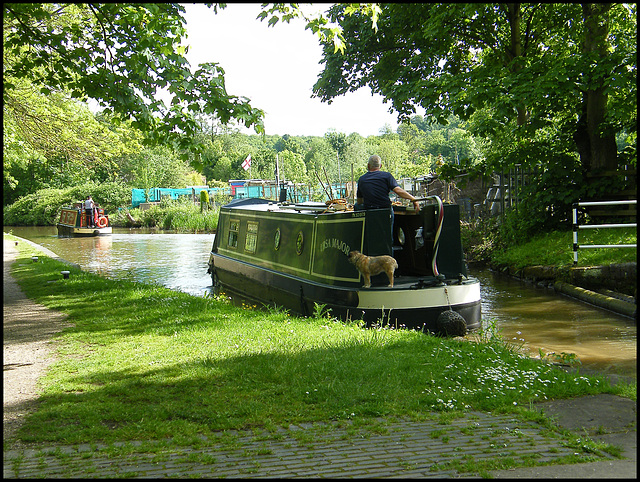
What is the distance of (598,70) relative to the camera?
11688mm

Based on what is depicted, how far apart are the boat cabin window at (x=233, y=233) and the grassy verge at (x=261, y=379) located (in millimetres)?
5678

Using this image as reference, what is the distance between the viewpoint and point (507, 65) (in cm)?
1525

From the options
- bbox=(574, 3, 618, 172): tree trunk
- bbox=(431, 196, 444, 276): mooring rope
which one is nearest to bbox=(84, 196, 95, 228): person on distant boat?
bbox=(574, 3, 618, 172): tree trunk

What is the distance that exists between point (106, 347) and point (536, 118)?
35.6 ft

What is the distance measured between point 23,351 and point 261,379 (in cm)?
296

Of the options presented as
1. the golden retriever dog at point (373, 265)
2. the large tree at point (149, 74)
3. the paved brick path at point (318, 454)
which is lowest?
the paved brick path at point (318, 454)

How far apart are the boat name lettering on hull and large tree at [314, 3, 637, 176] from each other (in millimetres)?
3448

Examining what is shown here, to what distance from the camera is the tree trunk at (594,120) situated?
43.2 ft

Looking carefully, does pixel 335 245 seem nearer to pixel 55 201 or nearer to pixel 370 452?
pixel 370 452

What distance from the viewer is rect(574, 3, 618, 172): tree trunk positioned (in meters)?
13.2

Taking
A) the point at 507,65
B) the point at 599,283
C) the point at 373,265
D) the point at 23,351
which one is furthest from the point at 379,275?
the point at 507,65

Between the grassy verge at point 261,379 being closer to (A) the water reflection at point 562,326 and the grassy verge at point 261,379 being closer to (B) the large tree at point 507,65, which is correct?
(A) the water reflection at point 562,326

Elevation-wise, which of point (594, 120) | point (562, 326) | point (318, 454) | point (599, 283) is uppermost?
point (594, 120)

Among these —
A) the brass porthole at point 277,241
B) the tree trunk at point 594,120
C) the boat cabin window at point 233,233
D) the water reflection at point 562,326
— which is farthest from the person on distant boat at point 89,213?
the tree trunk at point 594,120
